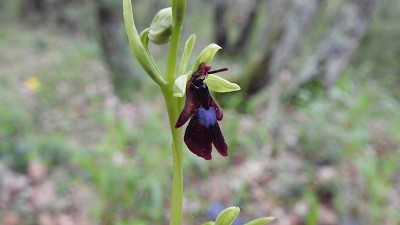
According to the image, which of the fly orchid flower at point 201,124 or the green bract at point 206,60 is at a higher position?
the green bract at point 206,60

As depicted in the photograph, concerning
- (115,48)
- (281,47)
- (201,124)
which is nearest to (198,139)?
(201,124)

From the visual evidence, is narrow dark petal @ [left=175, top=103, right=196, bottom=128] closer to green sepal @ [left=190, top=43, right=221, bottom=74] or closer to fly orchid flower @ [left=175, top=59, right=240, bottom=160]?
fly orchid flower @ [left=175, top=59, right=240, bottom=160]

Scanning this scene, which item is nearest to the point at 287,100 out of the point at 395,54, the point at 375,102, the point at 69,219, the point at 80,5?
the point at 375,102

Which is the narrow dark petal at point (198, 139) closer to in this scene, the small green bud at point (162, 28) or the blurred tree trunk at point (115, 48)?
the small green bud at point (162, 28)

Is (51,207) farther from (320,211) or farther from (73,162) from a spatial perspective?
(320,211)

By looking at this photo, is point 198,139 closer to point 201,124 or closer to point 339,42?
point 201,124

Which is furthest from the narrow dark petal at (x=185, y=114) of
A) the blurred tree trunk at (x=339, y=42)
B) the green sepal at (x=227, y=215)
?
the blurred tree trunk at (x=339, y=42)
